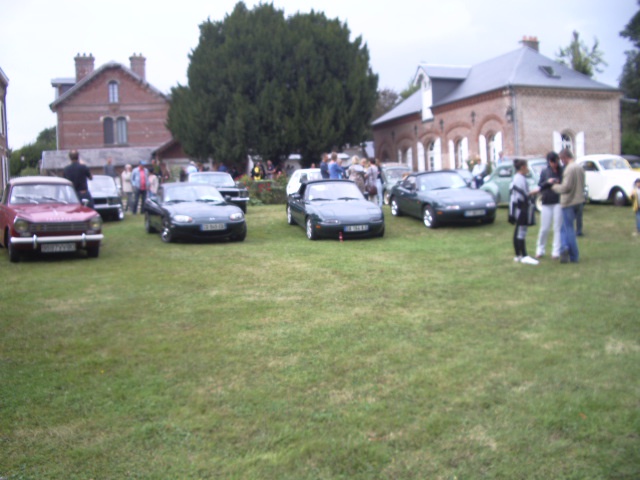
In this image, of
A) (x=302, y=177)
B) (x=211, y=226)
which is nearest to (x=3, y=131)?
(x=302, y=177)

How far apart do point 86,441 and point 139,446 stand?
41 cm

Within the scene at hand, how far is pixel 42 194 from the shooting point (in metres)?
13.7

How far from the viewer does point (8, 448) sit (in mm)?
4566

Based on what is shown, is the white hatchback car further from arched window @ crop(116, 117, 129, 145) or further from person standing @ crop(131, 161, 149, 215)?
arched window @ crop(116, 117, 129, 145)

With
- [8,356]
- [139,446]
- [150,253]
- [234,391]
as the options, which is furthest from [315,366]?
[150,253]

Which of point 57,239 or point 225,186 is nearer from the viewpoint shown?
point 57,239

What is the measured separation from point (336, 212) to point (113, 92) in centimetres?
4314

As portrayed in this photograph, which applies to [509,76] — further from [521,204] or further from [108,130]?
[108,130]

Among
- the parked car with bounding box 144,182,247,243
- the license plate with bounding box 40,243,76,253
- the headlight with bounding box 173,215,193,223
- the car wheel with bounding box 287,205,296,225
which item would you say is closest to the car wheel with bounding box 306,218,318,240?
the parked car with bounding box 144,182,247,243

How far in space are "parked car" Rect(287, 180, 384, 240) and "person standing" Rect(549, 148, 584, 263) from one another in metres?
5.16

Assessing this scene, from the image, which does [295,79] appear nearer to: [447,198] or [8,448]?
[447,198]

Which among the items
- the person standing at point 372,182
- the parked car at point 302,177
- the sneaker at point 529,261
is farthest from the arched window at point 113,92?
the sneaker at point 529,261

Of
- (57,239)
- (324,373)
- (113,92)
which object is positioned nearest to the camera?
(324,373)

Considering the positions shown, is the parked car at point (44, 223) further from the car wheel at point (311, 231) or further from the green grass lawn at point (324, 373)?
the car wheel at point (311, 231)
